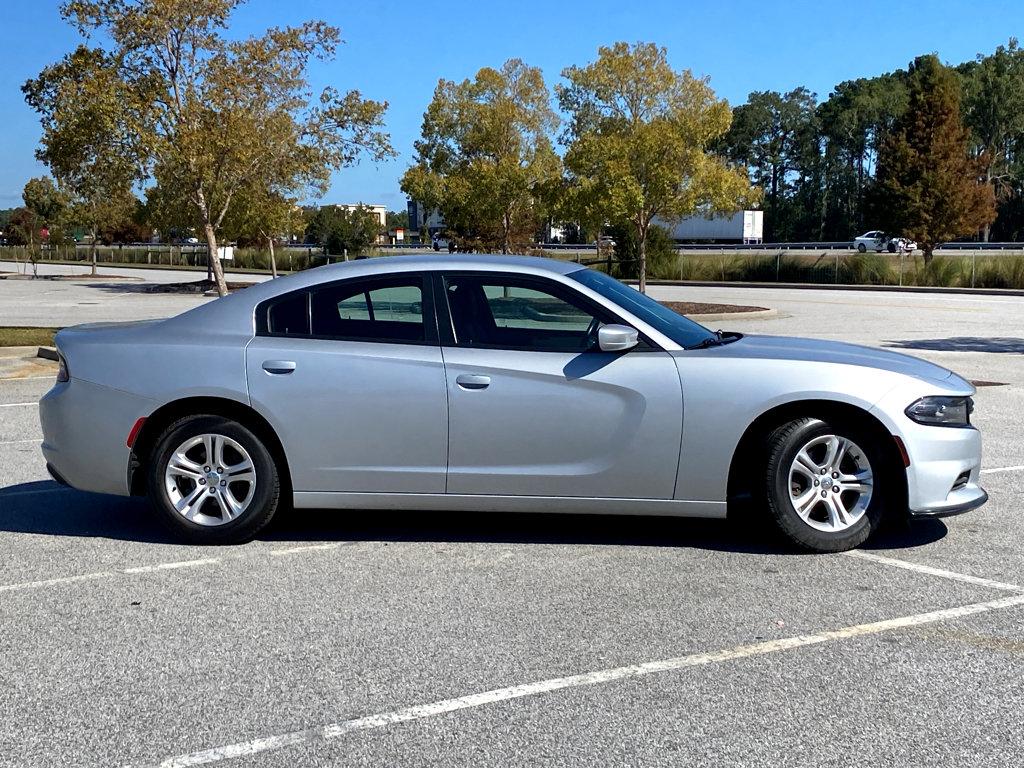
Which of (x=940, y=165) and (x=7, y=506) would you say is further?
(x=940, y=165)

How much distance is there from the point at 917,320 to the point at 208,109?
17019mm

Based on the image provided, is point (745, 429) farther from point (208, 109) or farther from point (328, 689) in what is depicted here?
point (208, 109)

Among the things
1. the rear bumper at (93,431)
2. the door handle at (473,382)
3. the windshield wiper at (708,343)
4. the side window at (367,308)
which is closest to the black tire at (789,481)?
the windshield wiper at (708,343)

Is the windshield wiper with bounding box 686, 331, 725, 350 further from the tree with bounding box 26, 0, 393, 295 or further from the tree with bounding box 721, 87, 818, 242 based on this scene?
the tree with bounding box 721, 87, 818, 242

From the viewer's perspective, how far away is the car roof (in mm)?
6133

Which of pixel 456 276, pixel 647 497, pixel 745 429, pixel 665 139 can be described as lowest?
pixel 647 497

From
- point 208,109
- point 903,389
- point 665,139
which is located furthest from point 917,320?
point 903,389

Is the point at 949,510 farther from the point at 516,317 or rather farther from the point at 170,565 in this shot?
the point at 170,565

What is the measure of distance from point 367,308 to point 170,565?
172 centimetres

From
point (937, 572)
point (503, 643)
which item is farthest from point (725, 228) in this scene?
point (503, 643)

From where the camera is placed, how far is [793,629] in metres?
4.71

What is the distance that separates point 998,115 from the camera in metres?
98.0

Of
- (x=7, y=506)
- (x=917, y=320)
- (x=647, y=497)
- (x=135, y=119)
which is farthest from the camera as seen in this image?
(x=917, y=320)

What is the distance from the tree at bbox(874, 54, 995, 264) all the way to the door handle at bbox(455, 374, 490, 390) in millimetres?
49049
